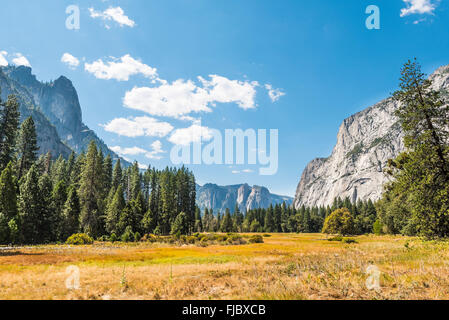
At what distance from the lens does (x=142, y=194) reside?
71688 millimetres

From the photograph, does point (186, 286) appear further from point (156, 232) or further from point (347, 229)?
point (347, 229)

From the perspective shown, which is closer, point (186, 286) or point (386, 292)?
point (386, 292)

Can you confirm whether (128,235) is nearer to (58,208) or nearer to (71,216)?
(71,216)

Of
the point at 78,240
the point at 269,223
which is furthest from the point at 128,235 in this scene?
the point at 269,223

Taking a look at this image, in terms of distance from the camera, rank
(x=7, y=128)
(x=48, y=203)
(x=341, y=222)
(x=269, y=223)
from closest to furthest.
Result: (x=48, y=203) < (x=7, y=128) < (x=341, y=222) < (x=269, y=223)

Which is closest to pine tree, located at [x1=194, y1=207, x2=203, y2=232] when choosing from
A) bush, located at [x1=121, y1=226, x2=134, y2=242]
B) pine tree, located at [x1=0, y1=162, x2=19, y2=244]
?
bush, located at [x1=121, y1=226, x2=134, y2=242]

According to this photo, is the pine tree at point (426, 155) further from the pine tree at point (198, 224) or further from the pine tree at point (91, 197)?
the pine tree at point (198, 224)

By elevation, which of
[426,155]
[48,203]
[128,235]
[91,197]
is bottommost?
[128,235]

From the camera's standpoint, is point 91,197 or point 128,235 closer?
point 128,235

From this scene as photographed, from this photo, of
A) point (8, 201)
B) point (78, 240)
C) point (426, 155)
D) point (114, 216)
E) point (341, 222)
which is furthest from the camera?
point (341, 222)

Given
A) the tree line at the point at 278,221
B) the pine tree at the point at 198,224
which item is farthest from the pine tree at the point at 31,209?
the tree line at the point at 278,221
